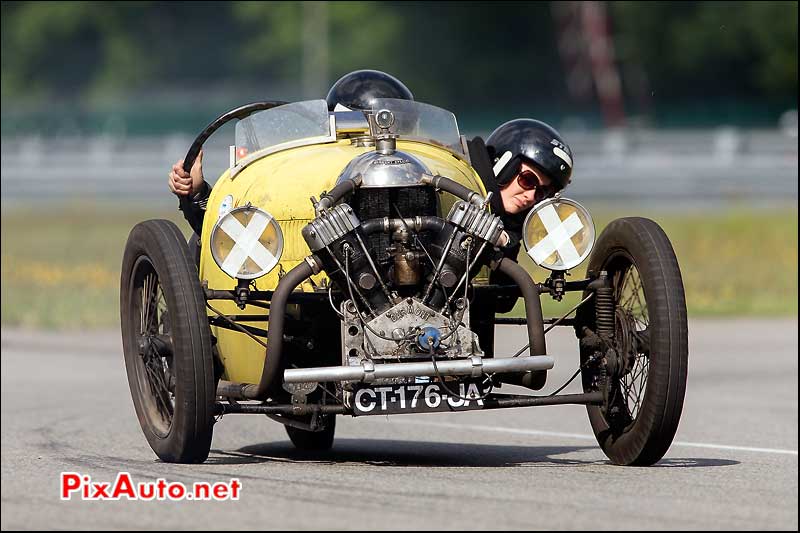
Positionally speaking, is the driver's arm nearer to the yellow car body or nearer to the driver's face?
the yellow car body

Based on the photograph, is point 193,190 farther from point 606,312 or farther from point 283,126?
point 606,312

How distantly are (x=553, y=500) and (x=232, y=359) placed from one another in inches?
90.4

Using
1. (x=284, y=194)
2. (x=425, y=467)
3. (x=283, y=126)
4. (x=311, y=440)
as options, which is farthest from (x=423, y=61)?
(x=425, y=467)

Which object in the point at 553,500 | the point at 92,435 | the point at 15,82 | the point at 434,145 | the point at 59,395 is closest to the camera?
the point at 553,500

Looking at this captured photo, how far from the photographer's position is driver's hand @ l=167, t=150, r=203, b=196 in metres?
8.27


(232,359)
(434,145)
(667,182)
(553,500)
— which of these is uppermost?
(667,182)

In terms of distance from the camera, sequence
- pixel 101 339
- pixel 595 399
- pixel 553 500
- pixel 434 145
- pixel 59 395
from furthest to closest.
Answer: pixel 101 339
pixel 59 395
pixel 434 145
pixel 595 399
pixel 553 500

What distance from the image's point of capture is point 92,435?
9.57 meters

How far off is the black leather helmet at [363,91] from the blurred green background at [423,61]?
132 feet

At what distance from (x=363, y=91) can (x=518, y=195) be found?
0.99 m

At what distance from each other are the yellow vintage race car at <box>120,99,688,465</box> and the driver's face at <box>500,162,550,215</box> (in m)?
0.39

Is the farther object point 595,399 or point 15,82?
point 15,82

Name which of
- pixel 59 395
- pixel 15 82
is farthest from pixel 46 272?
pixel 15 82

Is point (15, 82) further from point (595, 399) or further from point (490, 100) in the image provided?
point (595, 399)
